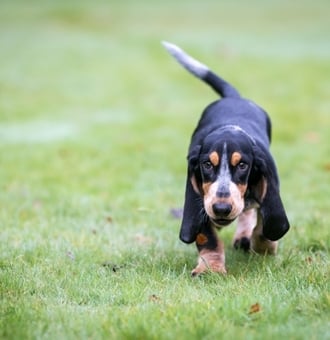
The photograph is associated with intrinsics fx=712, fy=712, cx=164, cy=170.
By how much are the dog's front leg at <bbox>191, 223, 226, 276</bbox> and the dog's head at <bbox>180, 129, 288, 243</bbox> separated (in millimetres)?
98

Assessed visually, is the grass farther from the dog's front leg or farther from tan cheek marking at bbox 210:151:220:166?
tan cheek marking at bbox 210:151:220:166

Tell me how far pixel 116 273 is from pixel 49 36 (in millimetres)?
17693

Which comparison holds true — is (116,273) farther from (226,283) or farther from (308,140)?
(308,140)

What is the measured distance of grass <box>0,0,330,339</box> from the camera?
3.58 metres

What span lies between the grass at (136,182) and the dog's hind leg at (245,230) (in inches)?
6.7

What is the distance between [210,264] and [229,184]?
635 millimetres

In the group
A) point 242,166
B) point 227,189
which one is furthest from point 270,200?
point 227,189

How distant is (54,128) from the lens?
12.2m

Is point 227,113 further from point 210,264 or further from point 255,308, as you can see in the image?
point 255,308

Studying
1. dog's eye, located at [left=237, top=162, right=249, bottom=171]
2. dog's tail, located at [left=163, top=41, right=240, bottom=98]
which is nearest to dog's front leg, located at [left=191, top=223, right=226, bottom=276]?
dog's eye, located at [left=237, top=162, right=249, bottom=171]

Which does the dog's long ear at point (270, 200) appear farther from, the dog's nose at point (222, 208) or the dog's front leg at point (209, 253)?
the dog's nose at point (222, 208)

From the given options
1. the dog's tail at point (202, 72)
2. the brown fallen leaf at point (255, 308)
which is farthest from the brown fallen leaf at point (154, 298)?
the dog's tail at point (202, 72)

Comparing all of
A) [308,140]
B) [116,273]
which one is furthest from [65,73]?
[116,273]

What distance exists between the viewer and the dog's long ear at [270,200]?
15.4 feet
